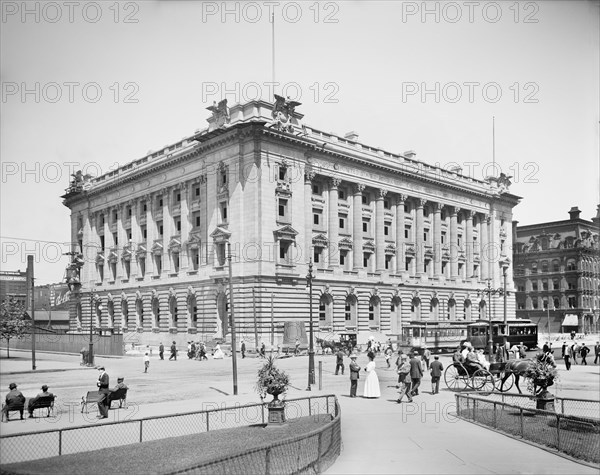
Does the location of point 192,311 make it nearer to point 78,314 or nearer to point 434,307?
point 78,314

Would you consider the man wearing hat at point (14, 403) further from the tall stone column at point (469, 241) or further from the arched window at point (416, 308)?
the tall stone column at point (469, 241)

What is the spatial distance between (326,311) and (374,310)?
776 cm

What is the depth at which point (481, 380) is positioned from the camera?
92.6 ft

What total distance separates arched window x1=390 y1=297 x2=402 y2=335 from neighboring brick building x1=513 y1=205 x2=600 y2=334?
1415 inches

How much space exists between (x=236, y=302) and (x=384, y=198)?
22955mm

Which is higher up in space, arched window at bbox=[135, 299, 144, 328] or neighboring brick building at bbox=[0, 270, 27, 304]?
neighboring brick building at bbox=[0, 270, 27, 304]

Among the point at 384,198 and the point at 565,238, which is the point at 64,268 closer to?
the point at 384,198

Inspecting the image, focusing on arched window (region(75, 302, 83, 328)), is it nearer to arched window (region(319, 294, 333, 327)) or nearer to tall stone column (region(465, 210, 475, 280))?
arched window (region(319, 294, 333, 327))

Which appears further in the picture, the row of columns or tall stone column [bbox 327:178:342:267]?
the row of columns

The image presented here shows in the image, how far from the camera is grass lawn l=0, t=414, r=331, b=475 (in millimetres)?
13633

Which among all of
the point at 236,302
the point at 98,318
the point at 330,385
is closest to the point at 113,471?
the point at 330,385

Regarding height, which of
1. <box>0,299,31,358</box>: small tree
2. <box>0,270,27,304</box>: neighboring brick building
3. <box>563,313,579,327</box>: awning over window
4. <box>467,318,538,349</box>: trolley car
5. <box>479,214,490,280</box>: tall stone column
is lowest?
<box>563,313,579,327</box>: awning over window

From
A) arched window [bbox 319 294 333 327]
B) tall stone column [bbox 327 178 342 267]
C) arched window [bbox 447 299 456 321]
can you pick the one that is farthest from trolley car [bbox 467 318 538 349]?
arched window [bbox 447 299 456 321]

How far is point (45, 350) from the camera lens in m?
52.0
